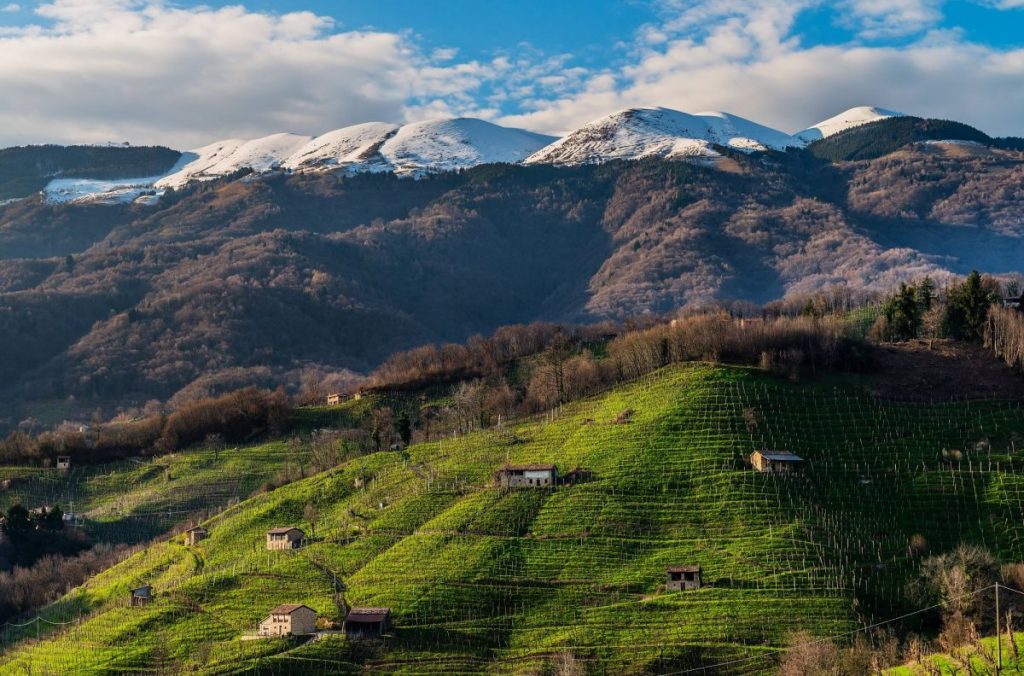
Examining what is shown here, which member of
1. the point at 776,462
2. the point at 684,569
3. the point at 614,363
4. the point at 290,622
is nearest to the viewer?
the point at 290,622

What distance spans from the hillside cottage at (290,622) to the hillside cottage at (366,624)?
125 inches

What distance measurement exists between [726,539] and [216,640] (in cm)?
4365

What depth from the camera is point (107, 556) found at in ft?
414

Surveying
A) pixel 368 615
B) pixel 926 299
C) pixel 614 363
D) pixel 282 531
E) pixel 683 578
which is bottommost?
pixel 368 615

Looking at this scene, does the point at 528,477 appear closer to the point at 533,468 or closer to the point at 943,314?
the point at 533,468

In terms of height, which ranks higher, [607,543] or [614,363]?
[614,363]

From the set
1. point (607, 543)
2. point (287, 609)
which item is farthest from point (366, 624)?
point (607, 543)

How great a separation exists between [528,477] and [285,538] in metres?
24.6

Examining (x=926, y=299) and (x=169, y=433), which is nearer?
(x=926, y=299)

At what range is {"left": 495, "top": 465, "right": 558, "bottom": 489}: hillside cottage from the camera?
4427 inches

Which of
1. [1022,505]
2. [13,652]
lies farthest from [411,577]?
[1022,505]

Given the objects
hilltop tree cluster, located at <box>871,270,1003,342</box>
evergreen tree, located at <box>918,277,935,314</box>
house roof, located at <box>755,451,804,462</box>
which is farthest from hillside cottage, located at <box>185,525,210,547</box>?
evergreen tree, located at <box>918,277,935,314</box>

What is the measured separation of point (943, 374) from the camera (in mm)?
128875

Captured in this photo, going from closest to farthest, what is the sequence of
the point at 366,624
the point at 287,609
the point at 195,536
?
the point at 366,624
the point at 287,609
the point at 195,536
